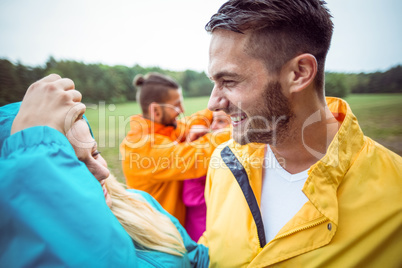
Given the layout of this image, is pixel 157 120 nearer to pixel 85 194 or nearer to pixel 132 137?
pixel 132 137

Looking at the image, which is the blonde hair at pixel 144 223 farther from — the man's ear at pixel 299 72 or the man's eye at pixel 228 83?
the man's ear at pixel 299 72

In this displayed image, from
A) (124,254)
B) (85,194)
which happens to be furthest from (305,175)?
(85,194)

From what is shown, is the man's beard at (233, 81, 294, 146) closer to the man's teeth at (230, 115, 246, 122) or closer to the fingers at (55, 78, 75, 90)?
the man's teeth at (230, 115, 246, 122)


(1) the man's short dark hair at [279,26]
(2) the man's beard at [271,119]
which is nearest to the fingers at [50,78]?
(1) the man's short dark hair at [279,26]

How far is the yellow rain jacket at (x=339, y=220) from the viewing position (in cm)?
111

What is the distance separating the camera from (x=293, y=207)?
144cm

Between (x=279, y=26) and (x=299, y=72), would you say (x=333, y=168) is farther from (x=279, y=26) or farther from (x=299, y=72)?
(x=279, y=26)

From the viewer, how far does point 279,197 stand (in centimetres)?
153

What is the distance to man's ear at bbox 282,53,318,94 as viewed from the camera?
4.58ft

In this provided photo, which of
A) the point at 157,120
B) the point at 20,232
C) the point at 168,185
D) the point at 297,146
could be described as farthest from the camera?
the point at 157,120

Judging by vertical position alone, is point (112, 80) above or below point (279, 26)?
below

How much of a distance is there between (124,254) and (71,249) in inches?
8.7

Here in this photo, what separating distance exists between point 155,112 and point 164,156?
3.51 feet

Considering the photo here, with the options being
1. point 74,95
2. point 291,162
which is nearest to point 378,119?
point 291,162
